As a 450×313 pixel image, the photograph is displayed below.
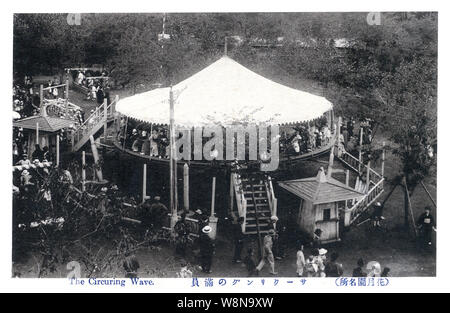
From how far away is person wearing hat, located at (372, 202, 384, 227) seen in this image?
45.2 feet

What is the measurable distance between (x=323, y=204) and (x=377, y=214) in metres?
1.44

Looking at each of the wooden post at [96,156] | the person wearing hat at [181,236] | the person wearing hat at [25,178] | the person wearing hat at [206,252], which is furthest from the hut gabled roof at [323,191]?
the person wearing hat at [25,178]

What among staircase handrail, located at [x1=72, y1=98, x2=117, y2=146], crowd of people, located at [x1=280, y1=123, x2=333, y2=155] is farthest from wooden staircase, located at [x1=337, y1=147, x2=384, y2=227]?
staircase handrail, located at [x1=72, y1=98, x2=117, y2=146]

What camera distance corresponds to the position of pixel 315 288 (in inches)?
475

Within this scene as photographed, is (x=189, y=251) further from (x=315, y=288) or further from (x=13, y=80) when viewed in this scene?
(x=13, y=80)

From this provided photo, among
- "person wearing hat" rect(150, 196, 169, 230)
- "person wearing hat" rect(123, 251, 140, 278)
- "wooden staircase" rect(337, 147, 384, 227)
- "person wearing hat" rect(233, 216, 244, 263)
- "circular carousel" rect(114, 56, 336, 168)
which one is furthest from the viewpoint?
"circular carousel" rect(114, 56, 336, 168)

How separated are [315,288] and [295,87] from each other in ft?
27.0

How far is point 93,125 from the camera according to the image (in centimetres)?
1809

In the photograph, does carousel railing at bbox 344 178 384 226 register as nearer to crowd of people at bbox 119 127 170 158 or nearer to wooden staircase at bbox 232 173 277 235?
wooden staircase at bbox 232 173 277 235

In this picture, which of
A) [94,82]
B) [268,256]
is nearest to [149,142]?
[94,82]

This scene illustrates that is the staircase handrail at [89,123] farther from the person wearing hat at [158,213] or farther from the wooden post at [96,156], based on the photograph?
the person wearing hat at [158,213]

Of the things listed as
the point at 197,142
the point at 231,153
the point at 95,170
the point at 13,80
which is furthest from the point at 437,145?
the point at 13,80

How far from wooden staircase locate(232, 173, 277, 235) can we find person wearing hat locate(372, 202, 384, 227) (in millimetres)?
2373

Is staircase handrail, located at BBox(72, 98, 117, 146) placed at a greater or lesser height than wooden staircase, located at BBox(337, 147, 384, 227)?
greater
